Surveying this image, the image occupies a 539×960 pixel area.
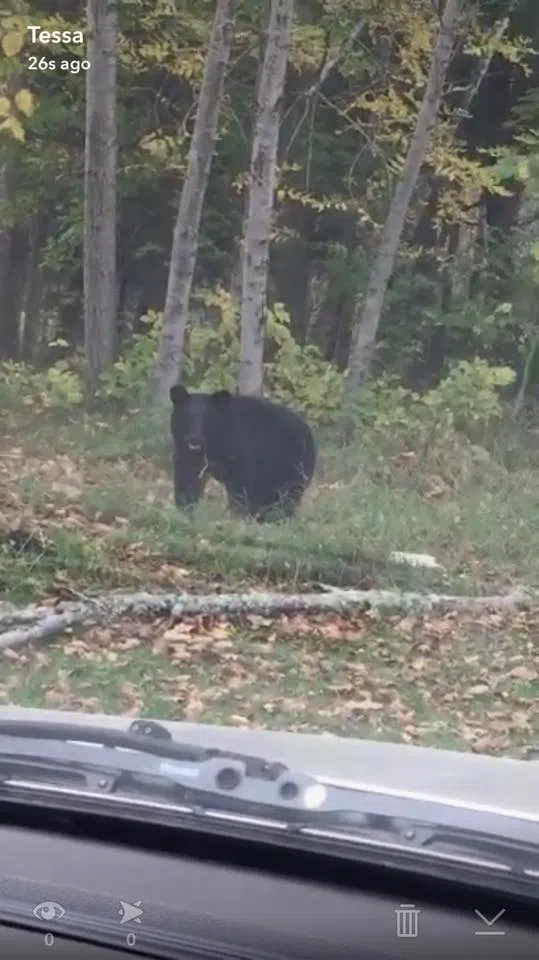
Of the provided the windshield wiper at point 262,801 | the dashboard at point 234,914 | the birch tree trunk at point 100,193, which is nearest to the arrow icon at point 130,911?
the dashboard at point 234,914

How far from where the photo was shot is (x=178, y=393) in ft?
15.5

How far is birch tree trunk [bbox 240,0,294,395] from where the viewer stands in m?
4.50

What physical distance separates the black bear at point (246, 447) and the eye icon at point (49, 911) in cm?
299

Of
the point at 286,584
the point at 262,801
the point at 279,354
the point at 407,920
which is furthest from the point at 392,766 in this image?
the point at 279,354

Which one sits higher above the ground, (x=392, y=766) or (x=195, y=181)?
(x=195, y=181)

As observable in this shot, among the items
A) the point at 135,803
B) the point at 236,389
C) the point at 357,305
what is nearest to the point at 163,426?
the point at 236,389

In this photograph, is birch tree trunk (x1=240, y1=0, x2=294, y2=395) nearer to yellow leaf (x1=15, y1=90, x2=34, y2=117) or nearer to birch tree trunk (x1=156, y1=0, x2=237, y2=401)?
birch tree trunk (x1=156, y1=0, x2=237, y2=401)

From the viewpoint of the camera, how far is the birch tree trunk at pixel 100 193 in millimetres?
4582

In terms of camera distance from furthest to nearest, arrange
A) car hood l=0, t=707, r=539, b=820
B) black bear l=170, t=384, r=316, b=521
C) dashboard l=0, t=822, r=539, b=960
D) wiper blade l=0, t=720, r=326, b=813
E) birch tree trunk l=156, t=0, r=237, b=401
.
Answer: black bear l=170, t=384, r=316, b=521 → birch tree trunk l=156, t=0, r=237, b=401 → car hood l=0, t=707, r=539, b=820 → wiper blade l=0, t=720, r=326, b=813 → dashboard l=0, t=822, r=539, b=960

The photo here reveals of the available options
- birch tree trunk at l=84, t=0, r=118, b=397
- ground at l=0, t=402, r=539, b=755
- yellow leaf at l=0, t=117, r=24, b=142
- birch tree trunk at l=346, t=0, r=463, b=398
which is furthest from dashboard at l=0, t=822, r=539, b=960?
yellow leaf at l=0, t=117, r=24, b=142

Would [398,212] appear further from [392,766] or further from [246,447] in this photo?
[392,766]

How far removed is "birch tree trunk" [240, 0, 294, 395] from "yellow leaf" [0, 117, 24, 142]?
2.49ft

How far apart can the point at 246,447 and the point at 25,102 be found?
52.3 inches

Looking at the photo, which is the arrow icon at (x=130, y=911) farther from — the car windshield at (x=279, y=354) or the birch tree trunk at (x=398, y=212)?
the birch tree trunk at (x=398, y=212)
